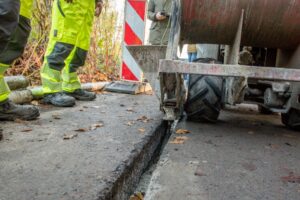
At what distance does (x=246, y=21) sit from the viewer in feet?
10.3

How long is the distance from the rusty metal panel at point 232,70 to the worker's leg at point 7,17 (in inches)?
41.0

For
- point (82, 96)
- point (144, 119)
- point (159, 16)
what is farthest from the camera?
point (159, 16)

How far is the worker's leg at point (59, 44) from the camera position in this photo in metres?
3.88

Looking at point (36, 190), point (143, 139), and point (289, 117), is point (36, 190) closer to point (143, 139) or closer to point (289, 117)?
point (143, 139)

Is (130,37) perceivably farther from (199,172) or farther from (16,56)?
(199,172)

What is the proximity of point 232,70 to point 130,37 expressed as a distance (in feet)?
12.0

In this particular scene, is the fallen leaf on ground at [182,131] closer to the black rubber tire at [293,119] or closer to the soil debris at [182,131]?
the soil debris at [182,131]

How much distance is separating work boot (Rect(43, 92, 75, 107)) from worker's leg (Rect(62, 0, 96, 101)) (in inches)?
16.4

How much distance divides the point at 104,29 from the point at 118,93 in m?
2.50

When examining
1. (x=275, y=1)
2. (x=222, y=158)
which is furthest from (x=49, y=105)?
(x=275, y=1)

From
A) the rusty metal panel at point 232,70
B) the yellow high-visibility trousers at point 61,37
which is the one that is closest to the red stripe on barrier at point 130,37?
the yellow high-visibility trousers at point 61,37

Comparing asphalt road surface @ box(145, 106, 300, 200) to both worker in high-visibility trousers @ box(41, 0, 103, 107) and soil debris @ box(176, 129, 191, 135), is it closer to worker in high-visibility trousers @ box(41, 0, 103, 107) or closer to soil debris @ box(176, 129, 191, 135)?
soil debris @ box(176, 129, 191, 135)

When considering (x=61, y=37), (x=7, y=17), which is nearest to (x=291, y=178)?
(x=7, y=17)

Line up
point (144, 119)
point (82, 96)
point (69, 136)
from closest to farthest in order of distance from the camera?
point (69, 136), point (144, 119), point (82, 96)
